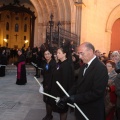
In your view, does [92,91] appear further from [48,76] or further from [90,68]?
[48,76]

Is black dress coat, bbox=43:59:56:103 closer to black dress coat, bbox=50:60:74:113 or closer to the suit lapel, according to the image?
black dress coat, bbox=50:60:74:113

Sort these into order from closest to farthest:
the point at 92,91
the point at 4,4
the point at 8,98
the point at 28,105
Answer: the point at 92,91, the point at 28,105, the point at 8,98, the point at 4,4

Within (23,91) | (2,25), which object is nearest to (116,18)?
(23,91)

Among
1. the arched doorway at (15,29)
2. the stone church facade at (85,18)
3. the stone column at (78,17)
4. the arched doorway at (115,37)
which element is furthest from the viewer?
the arched doorway at (15,29)

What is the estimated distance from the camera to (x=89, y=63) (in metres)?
3.74

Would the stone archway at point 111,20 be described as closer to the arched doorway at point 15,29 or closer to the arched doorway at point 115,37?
the arched doorway at point 115,37

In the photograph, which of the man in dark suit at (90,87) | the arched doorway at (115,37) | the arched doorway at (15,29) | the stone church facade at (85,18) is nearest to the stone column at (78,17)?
the stone church facade at (85,18)

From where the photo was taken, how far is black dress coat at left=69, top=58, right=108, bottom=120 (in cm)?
355

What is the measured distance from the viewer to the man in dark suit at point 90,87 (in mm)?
3559

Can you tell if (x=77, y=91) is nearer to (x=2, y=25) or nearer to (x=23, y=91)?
(x=23, y=91)

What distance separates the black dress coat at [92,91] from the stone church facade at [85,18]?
14.6 meters

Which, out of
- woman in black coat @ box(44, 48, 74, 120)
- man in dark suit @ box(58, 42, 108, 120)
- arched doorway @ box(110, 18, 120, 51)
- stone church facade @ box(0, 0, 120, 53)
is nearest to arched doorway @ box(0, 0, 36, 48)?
stone church facade @ box(0, 0, 120, 53)

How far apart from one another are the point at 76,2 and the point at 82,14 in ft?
2.93

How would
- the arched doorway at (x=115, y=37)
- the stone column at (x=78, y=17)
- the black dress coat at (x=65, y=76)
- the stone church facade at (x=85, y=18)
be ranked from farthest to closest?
1. the arched doorway at (x=115, y=37)
2. the stone church facade at (x=85, y=18)
3. the stone column at (x=78, y=17)
4. the black dress coat at (x=65, y=76)
